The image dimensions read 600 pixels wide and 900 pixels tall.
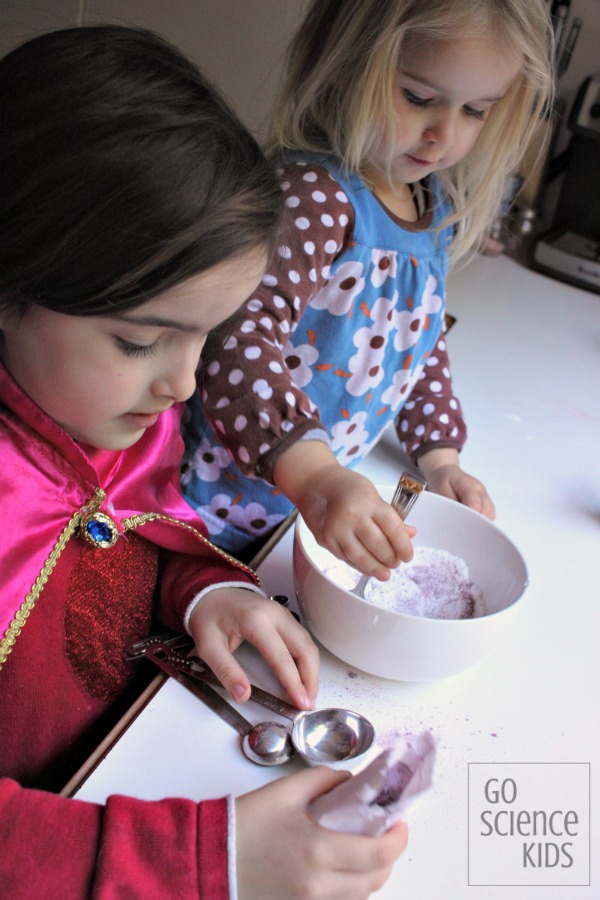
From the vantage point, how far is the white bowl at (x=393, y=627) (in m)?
0.62

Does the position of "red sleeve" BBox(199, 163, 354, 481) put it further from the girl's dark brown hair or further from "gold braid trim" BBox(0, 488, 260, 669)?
the girl's dark brown hair

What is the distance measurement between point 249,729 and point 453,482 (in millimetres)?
432

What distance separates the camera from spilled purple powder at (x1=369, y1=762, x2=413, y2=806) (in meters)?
0.45

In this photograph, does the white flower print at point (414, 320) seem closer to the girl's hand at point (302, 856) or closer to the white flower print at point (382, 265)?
the white flower print at point (382, 265)

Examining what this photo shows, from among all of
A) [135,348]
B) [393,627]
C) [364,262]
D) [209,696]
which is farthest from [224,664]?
[364,262]

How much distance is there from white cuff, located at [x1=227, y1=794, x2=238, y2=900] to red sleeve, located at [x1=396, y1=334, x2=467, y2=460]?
1.90 ft

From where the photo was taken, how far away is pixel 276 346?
0.79 meters

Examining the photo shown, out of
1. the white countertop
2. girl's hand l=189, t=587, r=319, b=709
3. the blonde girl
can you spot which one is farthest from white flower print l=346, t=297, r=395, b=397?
girl's hand l=189, t=587, r=319, b=709

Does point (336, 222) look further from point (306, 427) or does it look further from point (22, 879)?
point (22, 879)

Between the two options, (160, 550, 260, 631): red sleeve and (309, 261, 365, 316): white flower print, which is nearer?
(160, 550, 260, 631): red sleeve

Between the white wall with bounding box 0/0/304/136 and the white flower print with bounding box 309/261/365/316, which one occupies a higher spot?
the white wall with bounding box 0/0/304/136

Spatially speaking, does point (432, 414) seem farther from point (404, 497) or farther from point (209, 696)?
point (209, 696)

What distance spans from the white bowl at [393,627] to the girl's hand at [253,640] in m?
0.02

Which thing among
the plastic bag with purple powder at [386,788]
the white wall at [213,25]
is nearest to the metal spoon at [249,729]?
the plastic bag with purple powder at [386,788]
